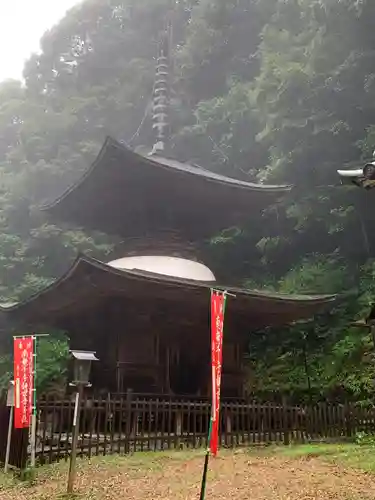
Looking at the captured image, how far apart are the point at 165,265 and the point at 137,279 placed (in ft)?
9.57

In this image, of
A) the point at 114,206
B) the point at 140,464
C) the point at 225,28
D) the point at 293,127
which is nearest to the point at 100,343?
the point at 114,206

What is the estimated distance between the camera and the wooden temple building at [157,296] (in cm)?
1320

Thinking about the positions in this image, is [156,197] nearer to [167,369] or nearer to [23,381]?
[167,369]

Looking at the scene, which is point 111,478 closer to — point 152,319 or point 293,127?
point 152,319

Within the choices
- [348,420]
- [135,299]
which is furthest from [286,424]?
[135,299]

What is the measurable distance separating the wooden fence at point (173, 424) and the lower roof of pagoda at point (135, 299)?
2.26m

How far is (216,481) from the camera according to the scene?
302 inches

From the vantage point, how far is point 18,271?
25.3m

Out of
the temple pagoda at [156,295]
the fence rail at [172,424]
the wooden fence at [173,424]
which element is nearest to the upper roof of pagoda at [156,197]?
the temple pagoda at [156,295]

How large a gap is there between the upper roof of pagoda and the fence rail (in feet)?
16.3

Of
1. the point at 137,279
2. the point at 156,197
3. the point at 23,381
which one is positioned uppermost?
the point at 156,197

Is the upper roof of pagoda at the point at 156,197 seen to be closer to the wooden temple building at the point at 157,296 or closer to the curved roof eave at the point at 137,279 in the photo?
the wooden temple building at the point at 157,296

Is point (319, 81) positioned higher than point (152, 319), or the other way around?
point (319, 81)

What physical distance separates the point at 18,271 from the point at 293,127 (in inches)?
528
